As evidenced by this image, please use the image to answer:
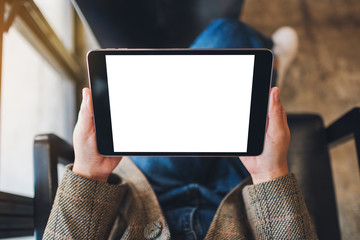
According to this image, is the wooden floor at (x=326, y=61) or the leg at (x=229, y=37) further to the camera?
the wooden floor at (x=326, y=61)

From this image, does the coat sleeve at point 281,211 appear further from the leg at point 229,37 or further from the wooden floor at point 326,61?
the wooden floor at point 326,61

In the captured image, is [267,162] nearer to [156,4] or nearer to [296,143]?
[296,143]

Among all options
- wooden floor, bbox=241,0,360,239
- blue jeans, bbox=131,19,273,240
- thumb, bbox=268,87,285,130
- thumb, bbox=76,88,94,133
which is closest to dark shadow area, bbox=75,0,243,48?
wooden floor, bbox=241,0,360,239

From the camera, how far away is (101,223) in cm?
50

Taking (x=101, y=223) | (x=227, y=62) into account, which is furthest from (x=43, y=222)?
(x=227, y=62)

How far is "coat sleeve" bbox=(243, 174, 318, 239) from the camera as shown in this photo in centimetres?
48

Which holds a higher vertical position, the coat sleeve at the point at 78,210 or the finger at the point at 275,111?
the finger at the point at 275,111

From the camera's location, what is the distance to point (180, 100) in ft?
1.51

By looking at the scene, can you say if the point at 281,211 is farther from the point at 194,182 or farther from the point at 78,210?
the point at 78,210

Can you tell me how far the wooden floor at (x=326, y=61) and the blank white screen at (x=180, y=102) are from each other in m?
0.80

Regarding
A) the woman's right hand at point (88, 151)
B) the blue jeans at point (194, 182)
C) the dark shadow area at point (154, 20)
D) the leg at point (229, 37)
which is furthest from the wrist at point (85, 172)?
the dark shadow area at point (154, 20)

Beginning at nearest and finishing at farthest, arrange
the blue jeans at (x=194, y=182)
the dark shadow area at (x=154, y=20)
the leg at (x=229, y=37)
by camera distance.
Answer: the blue jeans at (x=194, y=182) < the leg at (x=229, y=37) < the dark shadow area at (x=154, y=20)

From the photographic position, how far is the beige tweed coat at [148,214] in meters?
0.48

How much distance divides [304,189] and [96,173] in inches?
20.5
